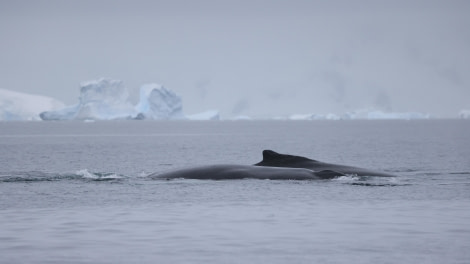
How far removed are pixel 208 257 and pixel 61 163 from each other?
30878 mm

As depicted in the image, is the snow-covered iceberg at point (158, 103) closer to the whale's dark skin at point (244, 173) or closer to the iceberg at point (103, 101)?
the iceberg at point (103, 101)

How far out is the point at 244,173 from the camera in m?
25.8

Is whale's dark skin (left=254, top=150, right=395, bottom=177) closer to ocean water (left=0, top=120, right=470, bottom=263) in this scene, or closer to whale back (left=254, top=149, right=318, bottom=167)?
whale back (left=254, top=149, right=318, bottom=167)

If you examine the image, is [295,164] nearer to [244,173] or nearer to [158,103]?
[244,173]

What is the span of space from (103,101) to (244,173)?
15951 cm

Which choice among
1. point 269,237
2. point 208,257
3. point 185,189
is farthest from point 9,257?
point 185,189

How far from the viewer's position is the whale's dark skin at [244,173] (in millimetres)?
25656

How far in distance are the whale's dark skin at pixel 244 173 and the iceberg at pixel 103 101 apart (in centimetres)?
15329

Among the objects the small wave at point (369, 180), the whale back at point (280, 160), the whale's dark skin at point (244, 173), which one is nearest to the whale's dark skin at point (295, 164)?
the whale back at point (280, 160)

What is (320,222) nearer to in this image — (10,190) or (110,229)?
(110,229)

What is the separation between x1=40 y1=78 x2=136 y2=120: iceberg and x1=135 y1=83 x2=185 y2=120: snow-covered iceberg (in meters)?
4.60

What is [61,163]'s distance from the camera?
41625 millimetres

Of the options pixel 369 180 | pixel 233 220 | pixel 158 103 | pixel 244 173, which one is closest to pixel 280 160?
pixel 244 173

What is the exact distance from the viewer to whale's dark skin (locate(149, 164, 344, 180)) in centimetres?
2566
